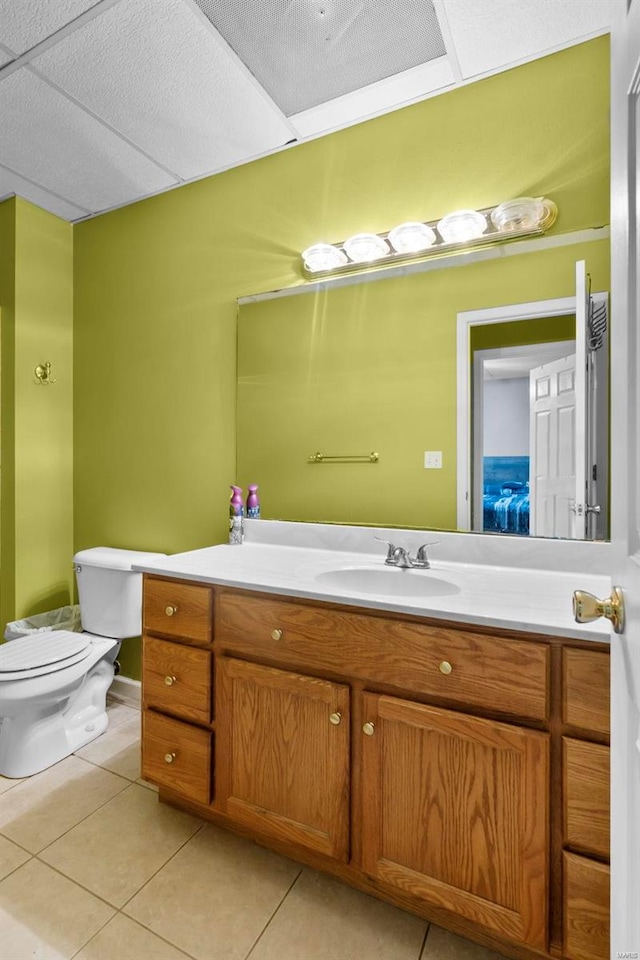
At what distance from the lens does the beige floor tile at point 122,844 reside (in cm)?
136

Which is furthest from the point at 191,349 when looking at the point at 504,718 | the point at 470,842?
the point at 470,842

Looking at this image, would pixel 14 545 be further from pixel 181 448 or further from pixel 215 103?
pixel 215 103

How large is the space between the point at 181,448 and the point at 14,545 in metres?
0.99

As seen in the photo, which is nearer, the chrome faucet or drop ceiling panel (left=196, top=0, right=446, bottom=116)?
drop ceiling panel (left=196, top=0, right=446, bottom=116)

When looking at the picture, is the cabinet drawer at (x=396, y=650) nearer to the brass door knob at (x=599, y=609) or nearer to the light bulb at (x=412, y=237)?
the brass door knob at (x=599, y=609)

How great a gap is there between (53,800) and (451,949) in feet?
4.44

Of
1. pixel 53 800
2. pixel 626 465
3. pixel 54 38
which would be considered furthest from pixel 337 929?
pixel 54 38

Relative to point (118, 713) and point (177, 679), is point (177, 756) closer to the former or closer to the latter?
point (177, 679)

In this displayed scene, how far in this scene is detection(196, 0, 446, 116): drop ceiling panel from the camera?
137cm

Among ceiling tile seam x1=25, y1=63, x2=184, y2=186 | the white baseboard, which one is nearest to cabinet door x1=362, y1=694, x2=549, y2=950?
the white baseboard

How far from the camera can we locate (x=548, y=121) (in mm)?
1513

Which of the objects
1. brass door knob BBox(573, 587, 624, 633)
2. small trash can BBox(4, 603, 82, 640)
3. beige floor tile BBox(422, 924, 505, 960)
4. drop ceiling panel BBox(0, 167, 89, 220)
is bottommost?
beige floor tile BBox(422, 924, 505, 960)

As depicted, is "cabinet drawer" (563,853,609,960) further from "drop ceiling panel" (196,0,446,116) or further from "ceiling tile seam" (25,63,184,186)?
"ceiling tile seam" (25,63,184,186)

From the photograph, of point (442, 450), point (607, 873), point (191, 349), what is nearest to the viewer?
point (607, 873)
